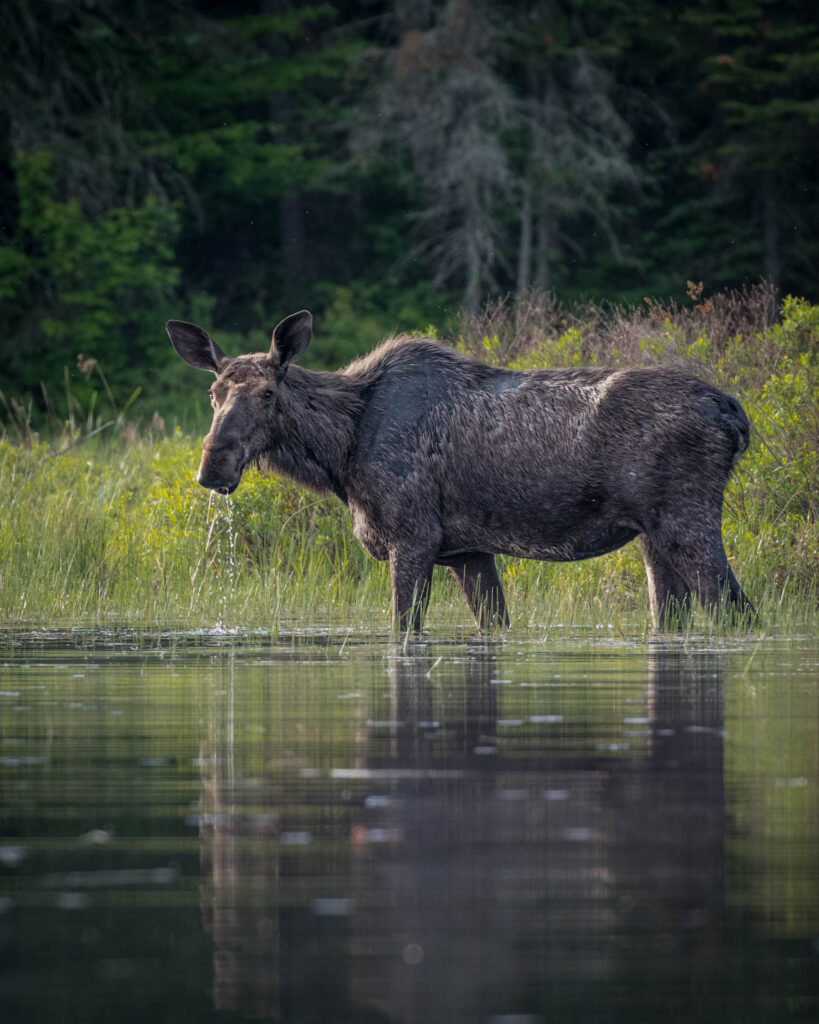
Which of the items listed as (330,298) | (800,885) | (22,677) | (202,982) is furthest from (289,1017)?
(330,298)

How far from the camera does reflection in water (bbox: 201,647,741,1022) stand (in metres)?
3.74

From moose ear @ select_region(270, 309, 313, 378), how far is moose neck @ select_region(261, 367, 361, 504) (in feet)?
0.46

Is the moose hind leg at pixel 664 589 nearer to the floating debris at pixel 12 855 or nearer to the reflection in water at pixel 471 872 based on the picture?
the reflection in water at pixel 471 872

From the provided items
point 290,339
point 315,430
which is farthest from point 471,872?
point 290,339

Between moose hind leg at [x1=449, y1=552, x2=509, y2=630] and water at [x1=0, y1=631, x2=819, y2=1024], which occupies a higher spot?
moose hind leg at [x1=449, y1=552, x2=509, y2=630]

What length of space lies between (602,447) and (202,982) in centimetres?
780

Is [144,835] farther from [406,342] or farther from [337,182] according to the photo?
[337,182]

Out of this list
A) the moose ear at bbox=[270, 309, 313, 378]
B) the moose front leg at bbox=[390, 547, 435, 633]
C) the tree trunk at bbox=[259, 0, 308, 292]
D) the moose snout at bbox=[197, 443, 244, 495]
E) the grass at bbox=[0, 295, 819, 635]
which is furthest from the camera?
the tree trunk at bbox=[259, 0, 308, 292]

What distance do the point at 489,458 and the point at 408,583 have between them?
920 mm

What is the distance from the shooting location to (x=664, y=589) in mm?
11656

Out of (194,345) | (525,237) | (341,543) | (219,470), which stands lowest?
(341,543)

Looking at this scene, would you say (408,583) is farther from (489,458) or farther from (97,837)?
(97,837)

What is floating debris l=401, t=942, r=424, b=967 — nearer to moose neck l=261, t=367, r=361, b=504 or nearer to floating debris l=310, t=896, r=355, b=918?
floating debris l=310, t=896, r=355, b=918

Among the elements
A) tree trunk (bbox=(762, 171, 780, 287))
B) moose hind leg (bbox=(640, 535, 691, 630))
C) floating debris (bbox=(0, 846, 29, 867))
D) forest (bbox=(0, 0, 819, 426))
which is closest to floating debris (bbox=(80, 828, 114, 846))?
floating debris (bbox=(0, 846, 29, 867))
